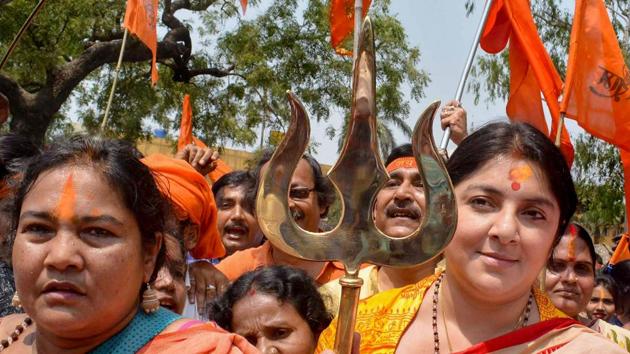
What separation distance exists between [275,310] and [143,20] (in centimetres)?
311

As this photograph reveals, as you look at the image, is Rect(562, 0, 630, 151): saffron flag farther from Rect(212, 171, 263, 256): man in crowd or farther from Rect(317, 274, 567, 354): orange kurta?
Rect(317, 274, 567, 354): orange kurta

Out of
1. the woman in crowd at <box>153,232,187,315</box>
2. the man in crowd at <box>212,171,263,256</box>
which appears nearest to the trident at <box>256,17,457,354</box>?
the woman in crowd at <box>153,232,187,315</box>

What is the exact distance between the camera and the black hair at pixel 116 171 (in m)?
2.13

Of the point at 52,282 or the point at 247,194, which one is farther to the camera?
the point at 247,194

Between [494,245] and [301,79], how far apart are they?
13.8m

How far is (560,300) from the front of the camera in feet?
13.6

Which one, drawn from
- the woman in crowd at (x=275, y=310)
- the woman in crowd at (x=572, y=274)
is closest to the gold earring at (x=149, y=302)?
the woman in crowd at (x=275, y=310)

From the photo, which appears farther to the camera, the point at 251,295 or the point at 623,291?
the point at 623,291

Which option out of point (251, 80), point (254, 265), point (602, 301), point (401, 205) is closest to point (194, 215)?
point (254, 265)

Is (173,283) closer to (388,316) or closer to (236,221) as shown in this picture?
(388,316)

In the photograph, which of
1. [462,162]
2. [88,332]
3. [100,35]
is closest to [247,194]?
[462,162]

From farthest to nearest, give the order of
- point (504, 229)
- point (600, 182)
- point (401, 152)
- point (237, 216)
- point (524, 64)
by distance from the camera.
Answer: point (600, 182) < point (524, 64) < point (237, 216) < point (401, 152) < point (504, 229)

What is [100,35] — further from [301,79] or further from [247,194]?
[247,194]

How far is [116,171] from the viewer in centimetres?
213
